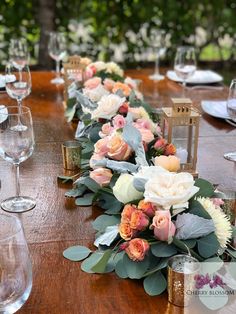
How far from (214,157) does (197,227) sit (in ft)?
1.91

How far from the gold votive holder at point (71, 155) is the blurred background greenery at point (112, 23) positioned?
226cm

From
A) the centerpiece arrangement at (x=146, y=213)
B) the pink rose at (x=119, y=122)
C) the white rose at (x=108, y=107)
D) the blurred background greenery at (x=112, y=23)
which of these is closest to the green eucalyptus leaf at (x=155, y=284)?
the centerpiece arrangement at (x=146, y=213)

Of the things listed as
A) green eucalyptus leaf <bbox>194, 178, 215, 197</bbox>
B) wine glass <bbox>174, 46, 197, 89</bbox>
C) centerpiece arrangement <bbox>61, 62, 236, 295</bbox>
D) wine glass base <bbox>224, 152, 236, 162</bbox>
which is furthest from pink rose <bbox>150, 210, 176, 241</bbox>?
wine glass <bbox>174, 46, 197, 89</bbox>

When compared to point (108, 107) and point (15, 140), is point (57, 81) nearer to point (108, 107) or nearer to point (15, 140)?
point (108, 107)

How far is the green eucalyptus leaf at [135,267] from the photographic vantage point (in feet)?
2.56

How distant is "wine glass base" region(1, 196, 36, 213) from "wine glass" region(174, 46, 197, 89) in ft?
3.65

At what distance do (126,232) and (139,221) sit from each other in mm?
34

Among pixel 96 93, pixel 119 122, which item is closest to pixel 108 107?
pixel 119 122

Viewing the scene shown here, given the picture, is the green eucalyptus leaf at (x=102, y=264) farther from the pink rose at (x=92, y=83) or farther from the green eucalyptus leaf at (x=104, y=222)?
the pink rose at (x=92, y=83)

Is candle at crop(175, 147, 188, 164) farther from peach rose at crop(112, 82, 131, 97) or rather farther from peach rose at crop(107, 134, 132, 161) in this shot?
peach rose at crop(112, 82, 131, 97)

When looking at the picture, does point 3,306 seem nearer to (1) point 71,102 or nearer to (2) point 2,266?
(2) point 2,266

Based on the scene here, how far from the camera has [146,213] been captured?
0.81 m

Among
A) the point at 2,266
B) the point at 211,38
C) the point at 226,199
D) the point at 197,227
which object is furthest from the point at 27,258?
the point at 211,38

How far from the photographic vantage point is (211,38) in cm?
380
